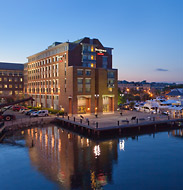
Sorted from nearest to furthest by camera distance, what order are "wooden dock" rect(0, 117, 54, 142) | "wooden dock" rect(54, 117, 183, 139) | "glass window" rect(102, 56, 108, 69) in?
"wooden dock" rect(54, 117, 183, 139) → "wooden dock" rect(0, 117, 54, 142) → "glass window" rect(102, 56, 108, 69)

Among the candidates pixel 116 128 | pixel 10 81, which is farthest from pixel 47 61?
pixel 116 128

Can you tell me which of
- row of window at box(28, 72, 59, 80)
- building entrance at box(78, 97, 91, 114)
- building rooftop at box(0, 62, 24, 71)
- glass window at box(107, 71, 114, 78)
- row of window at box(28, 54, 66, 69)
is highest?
building rooftop at box(0, 62, 24, 71)

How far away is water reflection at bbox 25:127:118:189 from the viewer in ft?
73.9

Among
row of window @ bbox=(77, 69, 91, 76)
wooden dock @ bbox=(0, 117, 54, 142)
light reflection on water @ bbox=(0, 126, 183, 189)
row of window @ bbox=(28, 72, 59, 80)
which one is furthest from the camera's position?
row of window @ bbox=(28, 72, 59, 80)

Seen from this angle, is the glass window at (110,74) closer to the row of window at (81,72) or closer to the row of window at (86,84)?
the row of window at (81,72)

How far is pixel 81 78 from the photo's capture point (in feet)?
218

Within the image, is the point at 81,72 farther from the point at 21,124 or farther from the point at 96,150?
the point at 96,150

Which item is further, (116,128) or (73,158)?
(116,128)

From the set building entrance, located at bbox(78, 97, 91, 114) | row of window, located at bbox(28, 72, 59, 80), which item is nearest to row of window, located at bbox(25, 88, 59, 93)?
row of window, located at bbox(28, 72, 59, 80)

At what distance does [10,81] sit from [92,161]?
306ft

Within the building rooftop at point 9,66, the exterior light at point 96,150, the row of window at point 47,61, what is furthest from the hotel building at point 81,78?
the building rooftop at point 9,66

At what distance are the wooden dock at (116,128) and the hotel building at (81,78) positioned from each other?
40.3ft

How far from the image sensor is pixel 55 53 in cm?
7644

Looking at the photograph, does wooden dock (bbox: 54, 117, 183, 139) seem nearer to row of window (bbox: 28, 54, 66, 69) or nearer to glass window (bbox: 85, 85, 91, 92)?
glass window (bbox: 85, 85, 91, 92)
